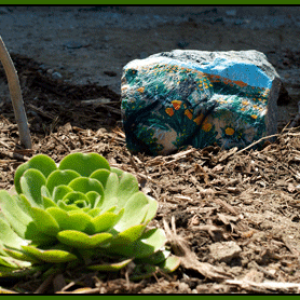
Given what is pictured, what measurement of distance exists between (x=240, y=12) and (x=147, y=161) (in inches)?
193

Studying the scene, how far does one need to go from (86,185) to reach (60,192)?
4.2 inches

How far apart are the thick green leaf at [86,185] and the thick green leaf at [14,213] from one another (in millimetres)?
230

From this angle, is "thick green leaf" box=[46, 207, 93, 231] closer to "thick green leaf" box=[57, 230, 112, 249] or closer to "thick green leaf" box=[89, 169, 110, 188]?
"thick green leaf" box=[57, 230, 112, 249]

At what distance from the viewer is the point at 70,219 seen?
142 cm

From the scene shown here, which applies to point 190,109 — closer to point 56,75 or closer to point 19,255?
point 19,255

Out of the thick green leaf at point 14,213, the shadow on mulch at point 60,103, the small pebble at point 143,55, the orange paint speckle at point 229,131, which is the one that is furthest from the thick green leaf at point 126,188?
the small pebble at point 143,55

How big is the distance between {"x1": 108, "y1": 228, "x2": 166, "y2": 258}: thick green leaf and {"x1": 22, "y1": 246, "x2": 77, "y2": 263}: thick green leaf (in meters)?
0.18

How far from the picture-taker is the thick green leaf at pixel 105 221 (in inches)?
55.3

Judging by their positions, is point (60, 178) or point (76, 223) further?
point (60, 178)

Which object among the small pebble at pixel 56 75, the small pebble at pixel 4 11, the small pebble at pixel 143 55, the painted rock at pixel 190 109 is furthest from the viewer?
the small pebble at pixel 4 11

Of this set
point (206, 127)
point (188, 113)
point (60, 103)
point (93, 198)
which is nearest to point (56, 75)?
point (60, 103)

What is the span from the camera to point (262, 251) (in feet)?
5.55

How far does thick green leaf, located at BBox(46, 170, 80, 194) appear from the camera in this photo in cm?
157

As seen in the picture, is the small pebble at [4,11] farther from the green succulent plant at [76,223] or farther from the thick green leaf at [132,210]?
the thick green leaf at [132,210]
